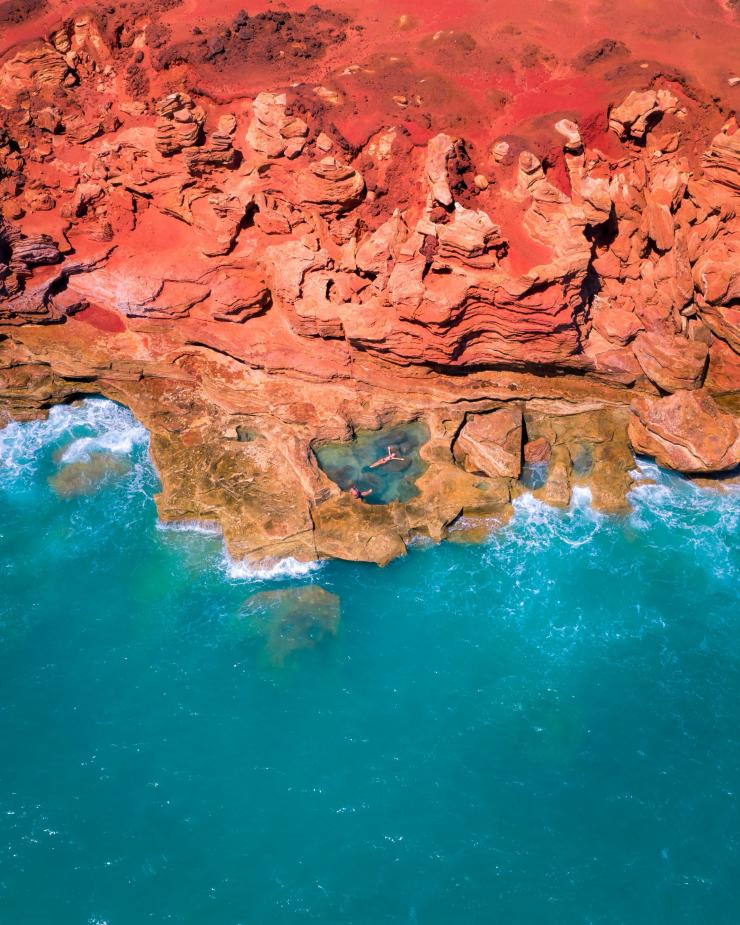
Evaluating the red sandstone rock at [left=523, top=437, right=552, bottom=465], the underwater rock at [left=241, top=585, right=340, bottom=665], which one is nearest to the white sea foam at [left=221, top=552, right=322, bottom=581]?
the underwater rock at [left=241, top=585, right=340, bottom=665]

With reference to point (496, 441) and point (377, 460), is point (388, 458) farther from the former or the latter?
point (496, 441)

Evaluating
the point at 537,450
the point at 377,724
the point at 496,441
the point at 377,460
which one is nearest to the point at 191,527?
the point at 377,460

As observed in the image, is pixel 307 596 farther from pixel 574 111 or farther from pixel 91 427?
pixel 574 111

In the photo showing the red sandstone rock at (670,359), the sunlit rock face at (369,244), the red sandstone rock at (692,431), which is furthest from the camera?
the red sandstone rock at (692,431)

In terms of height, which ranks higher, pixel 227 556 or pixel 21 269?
pixel 21 269

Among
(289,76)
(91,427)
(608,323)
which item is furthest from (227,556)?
(289,76)

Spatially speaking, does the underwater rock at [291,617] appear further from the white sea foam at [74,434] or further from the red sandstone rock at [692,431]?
the red sandstone rock at [692,431]

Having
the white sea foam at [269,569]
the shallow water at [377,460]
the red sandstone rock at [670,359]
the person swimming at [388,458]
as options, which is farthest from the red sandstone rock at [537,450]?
the white sea foam at [269,569]

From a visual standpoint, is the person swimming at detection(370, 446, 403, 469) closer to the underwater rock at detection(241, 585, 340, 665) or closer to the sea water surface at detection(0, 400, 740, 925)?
the sea water surface at detection(0, 400, 740, 925)
